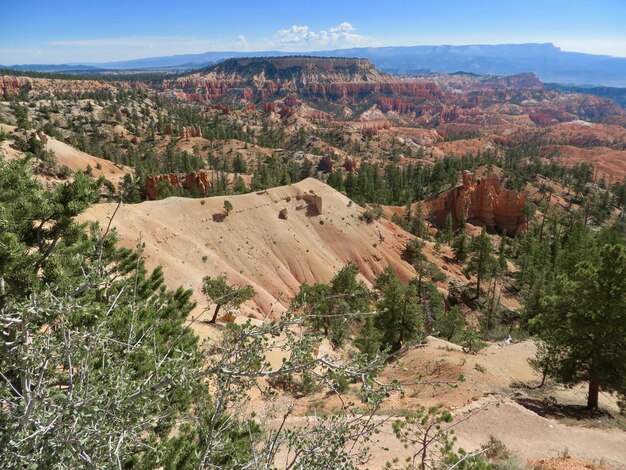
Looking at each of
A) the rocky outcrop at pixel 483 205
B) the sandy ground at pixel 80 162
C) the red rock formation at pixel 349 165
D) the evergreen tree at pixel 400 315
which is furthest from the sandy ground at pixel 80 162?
the rocky outcrop at pixel 483 205

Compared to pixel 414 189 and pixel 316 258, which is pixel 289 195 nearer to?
pixel 316 258

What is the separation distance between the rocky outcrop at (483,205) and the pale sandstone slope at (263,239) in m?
23.7

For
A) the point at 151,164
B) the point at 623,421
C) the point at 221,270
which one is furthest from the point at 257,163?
the point at 623,421

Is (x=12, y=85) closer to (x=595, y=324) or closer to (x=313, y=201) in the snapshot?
(x=313, y=201)

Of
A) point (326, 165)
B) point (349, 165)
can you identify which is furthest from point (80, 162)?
point (349, 165)

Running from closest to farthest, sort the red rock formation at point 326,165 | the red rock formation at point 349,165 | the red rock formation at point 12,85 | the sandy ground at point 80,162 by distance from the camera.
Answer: the sandy ground at point 80,162 → the red rock formation at point 326,165 → the red rock formation at point 349,165 → the red rock formation at point 12,85

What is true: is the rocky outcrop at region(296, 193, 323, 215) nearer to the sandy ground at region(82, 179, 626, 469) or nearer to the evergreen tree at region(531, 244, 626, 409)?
the sandy ground at region(82, 179, 626, 469)

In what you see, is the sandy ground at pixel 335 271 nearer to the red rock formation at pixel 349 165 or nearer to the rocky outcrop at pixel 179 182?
the rocky outcrop at pixel 179 182

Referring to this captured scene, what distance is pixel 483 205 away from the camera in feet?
275

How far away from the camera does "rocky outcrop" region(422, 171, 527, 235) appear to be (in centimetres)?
8194

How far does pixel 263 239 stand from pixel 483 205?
53738mm

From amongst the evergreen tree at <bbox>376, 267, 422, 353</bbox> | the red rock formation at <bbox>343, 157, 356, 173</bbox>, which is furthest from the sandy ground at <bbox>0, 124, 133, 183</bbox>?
the red rock formation at <bbox>343, 157, 356, 173</bbox>

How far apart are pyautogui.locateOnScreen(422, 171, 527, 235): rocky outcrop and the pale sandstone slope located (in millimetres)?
23712

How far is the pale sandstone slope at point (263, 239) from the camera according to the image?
40.4 meters
